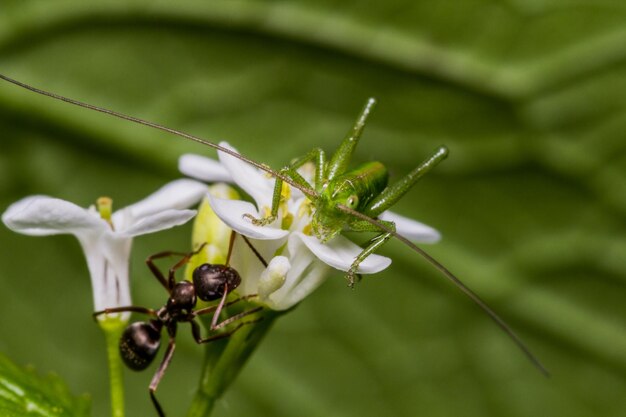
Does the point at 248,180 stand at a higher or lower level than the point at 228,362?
higher

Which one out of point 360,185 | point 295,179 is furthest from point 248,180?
point 360,185

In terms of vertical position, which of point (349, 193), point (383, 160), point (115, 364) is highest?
point (349, 193)

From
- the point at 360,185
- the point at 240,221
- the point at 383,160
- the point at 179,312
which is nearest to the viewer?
the point at 240,221

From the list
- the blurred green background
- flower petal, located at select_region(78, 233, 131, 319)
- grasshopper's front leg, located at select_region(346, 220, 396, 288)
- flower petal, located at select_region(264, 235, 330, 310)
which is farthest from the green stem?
the blurred green background

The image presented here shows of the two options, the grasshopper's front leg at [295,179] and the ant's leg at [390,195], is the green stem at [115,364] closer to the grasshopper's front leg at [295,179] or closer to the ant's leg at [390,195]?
the grasshopper's front leg at [295,179]

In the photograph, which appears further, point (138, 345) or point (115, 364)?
point (138, 345)

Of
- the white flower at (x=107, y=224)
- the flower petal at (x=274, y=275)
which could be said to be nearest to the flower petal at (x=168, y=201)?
the white flower at (x=107, y=224)

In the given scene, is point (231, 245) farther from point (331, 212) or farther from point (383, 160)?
point (383, 160)
